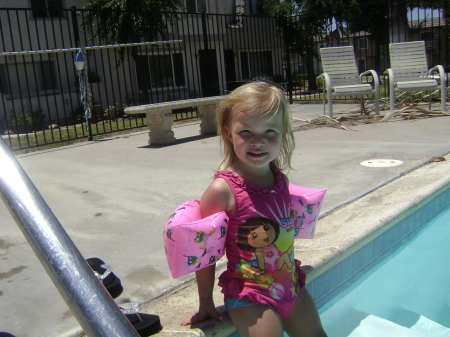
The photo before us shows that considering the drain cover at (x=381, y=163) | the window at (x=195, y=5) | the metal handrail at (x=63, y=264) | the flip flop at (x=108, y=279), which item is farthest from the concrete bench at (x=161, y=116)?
the window at (x=195, y=5)

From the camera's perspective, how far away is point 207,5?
18.0 m

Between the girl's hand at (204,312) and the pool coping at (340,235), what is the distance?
0.06 feet

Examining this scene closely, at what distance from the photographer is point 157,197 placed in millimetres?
3416

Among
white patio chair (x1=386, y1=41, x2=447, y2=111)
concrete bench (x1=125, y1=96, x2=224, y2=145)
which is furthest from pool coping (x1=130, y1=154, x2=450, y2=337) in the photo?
white patio chair (x1=386, y1=41, x2=447, y2=111)

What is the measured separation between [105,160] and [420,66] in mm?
5596

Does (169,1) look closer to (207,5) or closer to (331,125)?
(207,5)

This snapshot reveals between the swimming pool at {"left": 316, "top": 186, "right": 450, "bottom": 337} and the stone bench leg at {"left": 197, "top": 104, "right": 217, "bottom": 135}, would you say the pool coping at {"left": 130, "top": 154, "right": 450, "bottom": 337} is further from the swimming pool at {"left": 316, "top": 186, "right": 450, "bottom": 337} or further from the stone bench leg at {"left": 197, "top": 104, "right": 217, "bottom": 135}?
the stone bench leg at {"left": 197, "top": 104, "right": 217, "bottom": 135}

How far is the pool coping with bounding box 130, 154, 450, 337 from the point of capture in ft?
5.39

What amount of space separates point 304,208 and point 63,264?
1244 millimetres

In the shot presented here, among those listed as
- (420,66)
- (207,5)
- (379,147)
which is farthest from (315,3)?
(379,147)

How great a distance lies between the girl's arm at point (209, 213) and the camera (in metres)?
1.60

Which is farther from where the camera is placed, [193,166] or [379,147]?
[379,147]

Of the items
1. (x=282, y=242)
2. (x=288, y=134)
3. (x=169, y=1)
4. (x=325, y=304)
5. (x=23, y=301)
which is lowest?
(x=325, y=304)

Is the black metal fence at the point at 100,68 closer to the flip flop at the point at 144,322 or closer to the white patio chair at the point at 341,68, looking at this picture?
the white patio chair at the point at 341,68
